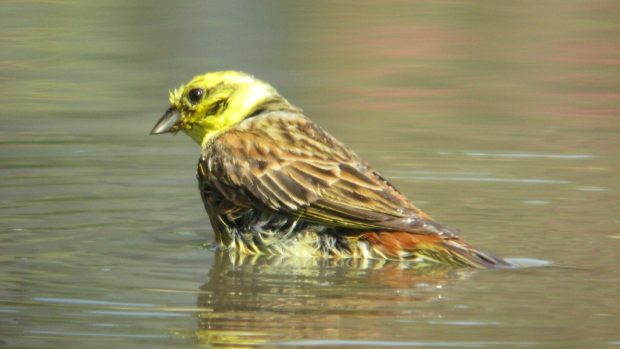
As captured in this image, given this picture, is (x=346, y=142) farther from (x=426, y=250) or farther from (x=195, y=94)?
(x=426, y=250)

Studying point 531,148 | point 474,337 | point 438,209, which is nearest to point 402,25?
point 531,148

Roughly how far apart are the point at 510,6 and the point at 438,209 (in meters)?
10.8

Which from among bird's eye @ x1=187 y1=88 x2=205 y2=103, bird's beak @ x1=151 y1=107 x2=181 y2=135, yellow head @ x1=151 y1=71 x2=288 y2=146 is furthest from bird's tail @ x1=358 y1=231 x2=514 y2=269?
bird's beak @ x1=151 y1=107 x2=181 y2=135

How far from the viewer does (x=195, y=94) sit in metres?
8.48

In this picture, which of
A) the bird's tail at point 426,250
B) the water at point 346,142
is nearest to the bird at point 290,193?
the bird's tail at point 426,250

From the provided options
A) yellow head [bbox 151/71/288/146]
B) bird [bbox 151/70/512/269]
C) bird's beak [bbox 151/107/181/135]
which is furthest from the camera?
bird's beak [bbox 151/107/181/135]

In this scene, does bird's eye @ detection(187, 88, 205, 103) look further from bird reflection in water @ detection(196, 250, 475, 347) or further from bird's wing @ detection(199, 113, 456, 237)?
bird reflection in water @ detection(196, 250, 475, 347)

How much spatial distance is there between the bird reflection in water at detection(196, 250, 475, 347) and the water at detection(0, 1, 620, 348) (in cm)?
2

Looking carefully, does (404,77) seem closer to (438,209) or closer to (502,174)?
(502,174)

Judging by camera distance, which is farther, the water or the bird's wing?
the bird's wing

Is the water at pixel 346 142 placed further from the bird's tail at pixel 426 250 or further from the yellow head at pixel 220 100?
the yellow head at pixel 220 100

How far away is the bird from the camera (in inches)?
294

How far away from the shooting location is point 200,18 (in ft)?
58.9

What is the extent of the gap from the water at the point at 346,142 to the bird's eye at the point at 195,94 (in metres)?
0.71
